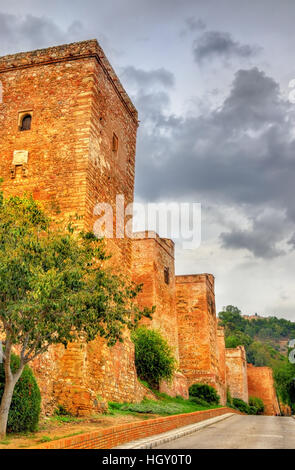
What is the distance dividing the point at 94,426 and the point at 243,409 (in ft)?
114

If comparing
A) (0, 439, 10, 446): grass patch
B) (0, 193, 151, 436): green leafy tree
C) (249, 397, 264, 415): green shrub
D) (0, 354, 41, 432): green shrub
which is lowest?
(249, 397, 264, 415): green shrub

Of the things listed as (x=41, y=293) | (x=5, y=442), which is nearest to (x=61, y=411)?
(x=5, y=442)

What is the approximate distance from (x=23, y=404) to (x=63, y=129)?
9.05 m

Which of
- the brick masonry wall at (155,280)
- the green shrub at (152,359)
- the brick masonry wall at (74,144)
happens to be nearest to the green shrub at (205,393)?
the brick masonry wall at (155,280)

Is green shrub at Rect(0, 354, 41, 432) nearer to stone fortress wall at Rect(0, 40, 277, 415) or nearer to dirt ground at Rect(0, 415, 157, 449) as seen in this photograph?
dirt ground at Rect(0, 415, 157, 449)

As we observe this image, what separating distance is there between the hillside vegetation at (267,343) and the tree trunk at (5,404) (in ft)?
78.2

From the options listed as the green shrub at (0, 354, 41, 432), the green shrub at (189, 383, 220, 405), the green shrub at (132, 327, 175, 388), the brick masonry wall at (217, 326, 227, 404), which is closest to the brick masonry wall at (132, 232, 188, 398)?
the green shrub at (189, 383, 220, 405)

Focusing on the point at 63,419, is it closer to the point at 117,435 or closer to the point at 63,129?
the point at 117,435

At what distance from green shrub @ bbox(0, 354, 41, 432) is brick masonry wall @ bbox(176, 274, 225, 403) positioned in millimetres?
23620

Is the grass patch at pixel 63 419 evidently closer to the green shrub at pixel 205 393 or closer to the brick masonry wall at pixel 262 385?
the green shrub at pixel 205 393

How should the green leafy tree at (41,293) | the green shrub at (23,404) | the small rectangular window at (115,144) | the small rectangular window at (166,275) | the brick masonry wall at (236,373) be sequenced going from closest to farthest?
the green leafy tree at (41,293)
the green shrub at (23,404)
the small rectangular window at (115,144)
the small rectangular window at (166,275)
the brick masonry wall at (236,373)

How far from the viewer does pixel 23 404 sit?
8.64 meters

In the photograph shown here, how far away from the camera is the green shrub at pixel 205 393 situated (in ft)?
94.7

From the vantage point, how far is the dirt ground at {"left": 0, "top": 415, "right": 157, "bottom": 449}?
7.44 metres
